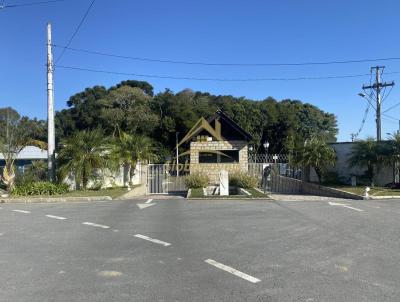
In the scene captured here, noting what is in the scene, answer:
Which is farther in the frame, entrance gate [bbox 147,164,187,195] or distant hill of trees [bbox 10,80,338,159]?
distant hill of trees [bbox 10,80,338,159]

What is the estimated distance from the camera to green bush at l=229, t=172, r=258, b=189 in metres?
25.7

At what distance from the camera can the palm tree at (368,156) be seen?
77.2 ft

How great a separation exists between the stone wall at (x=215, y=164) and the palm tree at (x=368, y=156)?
929 cm

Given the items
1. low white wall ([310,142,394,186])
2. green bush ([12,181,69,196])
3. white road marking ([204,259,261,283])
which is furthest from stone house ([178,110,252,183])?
white road marking ([204,259,261,283])

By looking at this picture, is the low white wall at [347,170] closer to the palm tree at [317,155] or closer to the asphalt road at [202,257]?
the palm tree at [317,155]

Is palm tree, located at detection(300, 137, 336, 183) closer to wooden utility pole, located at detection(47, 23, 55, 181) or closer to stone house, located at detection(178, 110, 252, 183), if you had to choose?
stone house, located at detection(178, 110, 252, 183)

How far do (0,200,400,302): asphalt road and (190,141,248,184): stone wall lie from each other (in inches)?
752

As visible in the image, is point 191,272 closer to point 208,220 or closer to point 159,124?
point 208,220

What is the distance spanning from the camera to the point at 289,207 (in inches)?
593

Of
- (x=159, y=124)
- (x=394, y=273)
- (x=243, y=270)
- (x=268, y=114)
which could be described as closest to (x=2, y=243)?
(x=243, y=270)

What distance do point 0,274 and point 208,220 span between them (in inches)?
248

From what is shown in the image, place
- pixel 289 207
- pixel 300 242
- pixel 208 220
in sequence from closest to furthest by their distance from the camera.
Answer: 1. pixel 300 242
2. pixel 208 220
3. pixel 289 207

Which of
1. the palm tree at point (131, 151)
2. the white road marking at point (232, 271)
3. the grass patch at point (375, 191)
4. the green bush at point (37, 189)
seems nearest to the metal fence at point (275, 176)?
the grass patch at point (375, 191)

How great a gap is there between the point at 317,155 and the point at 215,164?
9.08 m
